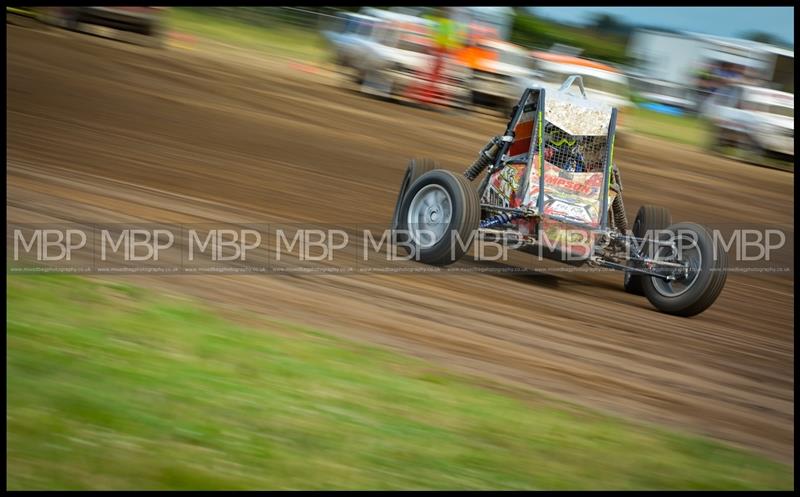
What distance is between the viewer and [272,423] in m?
4.18

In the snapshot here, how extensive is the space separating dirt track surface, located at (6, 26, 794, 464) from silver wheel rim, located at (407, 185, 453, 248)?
0.42 meters

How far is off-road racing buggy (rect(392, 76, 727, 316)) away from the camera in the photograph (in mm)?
7223

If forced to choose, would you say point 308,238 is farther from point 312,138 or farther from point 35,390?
point 312,138

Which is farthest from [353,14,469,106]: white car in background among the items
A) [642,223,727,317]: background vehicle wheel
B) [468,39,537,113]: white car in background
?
[642,223,727,317]: background vehicle wheel

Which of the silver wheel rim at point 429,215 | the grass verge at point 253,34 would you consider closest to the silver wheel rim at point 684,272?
the silver wheel rim at point 429,215

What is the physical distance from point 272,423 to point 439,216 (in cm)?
362

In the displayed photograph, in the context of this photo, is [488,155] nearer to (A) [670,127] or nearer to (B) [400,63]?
(B) [400,63]

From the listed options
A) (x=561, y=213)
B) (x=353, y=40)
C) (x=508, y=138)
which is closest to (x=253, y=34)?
(x=353, y=40)

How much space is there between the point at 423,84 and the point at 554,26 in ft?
89.9

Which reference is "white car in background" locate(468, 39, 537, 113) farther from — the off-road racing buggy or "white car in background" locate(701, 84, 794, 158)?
the off-road racing buggy

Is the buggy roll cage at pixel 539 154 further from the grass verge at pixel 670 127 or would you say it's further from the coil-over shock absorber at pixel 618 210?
the grass verge at pixel 670 127

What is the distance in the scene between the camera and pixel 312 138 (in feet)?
45.0

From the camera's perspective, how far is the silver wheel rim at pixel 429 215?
297 inches

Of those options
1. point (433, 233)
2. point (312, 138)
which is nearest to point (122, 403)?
point (433, 233)
